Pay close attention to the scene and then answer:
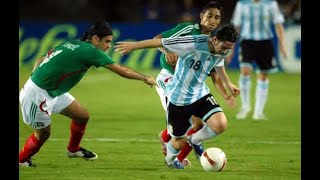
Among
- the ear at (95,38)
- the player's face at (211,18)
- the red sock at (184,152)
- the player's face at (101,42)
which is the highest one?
the player's face at (211,18)

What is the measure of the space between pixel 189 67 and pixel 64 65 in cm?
141

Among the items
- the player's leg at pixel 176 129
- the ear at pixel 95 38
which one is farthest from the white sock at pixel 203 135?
the ear at pixel 95 38

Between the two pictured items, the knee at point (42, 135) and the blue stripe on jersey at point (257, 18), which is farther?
the blue stripe on jersey at point (257, 18)

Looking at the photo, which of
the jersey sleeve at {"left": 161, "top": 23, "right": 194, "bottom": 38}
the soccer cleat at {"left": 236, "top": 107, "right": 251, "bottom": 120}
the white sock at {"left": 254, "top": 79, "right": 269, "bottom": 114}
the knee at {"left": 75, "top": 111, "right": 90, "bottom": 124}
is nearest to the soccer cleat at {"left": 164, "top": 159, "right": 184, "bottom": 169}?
the knee at {"left": 75, "top": 111, "right": 90, "bottom": 124}

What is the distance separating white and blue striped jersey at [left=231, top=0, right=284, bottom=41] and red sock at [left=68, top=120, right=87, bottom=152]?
19.7ft

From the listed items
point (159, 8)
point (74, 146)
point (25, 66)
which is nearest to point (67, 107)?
point (74, 146)

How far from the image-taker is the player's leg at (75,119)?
10297mm

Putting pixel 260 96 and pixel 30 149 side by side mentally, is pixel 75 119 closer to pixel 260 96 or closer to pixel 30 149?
pixel 30 149

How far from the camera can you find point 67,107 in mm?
10328

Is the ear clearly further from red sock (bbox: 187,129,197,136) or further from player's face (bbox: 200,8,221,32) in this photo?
red sock (bbox: 187,129,197,136)

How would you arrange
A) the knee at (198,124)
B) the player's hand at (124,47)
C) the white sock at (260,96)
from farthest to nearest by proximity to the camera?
the white sock at (260,96)
the knee at (198,124)
the player's hand at (124,47)

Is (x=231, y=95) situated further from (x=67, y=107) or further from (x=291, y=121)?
(x=291, y=121)

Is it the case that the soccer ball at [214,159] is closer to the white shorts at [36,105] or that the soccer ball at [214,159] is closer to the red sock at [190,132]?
the red sock at [190,132]
